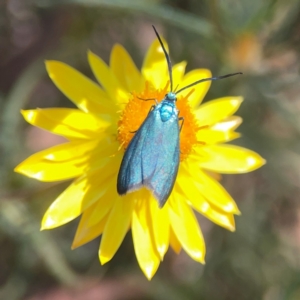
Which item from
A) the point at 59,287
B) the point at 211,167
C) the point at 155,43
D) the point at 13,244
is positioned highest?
the point at 155,43

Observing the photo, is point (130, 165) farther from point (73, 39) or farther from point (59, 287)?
point (59, 287)

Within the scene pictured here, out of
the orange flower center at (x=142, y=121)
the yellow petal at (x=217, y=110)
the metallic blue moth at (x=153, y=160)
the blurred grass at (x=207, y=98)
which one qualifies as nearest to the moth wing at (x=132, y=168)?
the metallic blue moth at (x=153, y=160)

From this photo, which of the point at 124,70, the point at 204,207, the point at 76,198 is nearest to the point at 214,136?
the point at 204,207

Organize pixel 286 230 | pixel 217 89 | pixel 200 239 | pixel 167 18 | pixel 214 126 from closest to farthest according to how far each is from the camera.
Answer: pixel 200 239 → pixel 214 126 → pixel 167 18 → pixel 217 89 → pixel 286 230

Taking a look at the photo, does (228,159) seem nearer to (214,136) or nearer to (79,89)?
(214,136)

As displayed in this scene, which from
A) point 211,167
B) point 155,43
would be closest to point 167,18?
point 155,43

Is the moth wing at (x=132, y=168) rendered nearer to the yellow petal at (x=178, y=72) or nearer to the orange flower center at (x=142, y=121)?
the orange flower center at (x=142, y=121)
